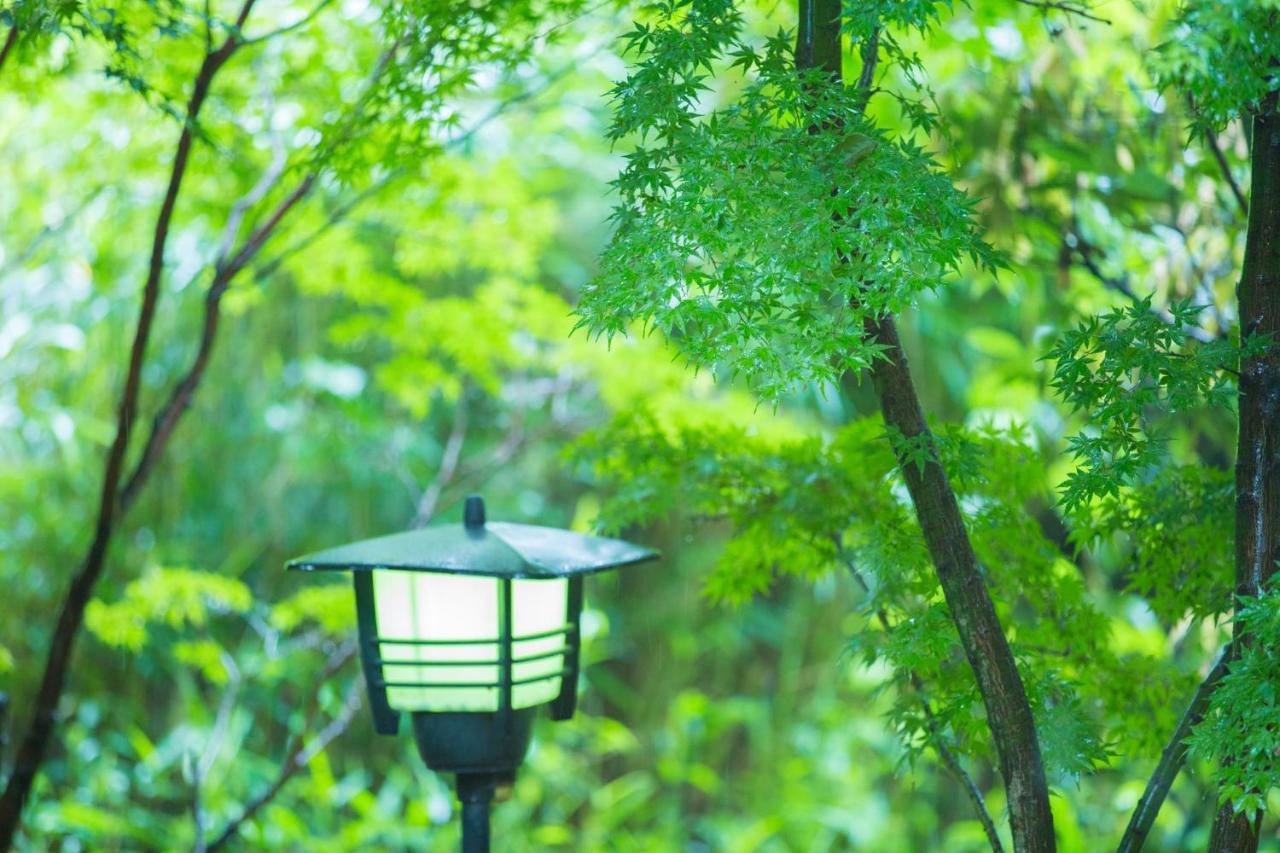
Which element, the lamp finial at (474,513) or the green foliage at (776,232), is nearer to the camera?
the green foliage at (776,232)

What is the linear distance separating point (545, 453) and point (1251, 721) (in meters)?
3.36

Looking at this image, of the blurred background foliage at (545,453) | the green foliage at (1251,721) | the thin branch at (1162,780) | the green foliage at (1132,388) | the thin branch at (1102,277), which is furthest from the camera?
the thin branch at (1102,277)

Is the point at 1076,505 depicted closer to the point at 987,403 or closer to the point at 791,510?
the point at 791,510

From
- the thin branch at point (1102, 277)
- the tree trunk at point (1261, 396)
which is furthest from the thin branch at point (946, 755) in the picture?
the thin branch at point (1102, 277)

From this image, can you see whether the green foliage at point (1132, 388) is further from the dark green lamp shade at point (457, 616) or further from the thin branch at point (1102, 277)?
the thin branch at point (1102, 277)

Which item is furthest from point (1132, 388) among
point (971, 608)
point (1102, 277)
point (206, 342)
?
point (206, 342)

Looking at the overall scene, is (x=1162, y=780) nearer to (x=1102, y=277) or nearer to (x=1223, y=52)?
(x=1223, y=52)

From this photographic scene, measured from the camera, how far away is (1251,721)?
1205 millimetres

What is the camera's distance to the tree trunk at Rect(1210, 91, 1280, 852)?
1.39 meters

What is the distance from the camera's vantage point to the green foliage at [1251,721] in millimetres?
1187

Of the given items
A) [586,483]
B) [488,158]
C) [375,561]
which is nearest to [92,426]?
[488,158]

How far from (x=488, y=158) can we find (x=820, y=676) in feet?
6.99

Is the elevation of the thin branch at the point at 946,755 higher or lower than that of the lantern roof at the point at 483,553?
lower

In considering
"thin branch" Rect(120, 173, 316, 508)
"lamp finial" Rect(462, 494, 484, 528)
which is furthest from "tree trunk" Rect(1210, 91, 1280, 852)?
"thin branch" Rect(120, 173, 316, 508)
